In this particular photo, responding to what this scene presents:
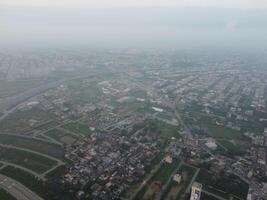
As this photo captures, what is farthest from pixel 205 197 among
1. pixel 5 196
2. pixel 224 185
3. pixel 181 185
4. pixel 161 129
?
pixel 5 196

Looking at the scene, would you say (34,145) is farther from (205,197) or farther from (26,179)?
(205,197)

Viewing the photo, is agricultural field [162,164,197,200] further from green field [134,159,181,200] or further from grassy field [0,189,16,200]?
grassy field [0,189,16,200]

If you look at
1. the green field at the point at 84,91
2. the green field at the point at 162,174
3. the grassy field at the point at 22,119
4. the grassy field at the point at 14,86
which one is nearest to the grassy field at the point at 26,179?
the green field at the point at 162,174

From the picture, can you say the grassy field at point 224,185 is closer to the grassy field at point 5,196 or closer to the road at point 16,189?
the road at point 16,189

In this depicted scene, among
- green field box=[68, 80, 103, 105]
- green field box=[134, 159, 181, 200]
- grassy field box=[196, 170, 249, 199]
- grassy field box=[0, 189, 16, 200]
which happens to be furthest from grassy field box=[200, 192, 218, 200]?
green field box=[68, 80, 103, 105]

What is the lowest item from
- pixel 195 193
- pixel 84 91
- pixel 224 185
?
pixel 224 185

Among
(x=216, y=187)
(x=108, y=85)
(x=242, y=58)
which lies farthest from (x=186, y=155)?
(x=242, y=58)
